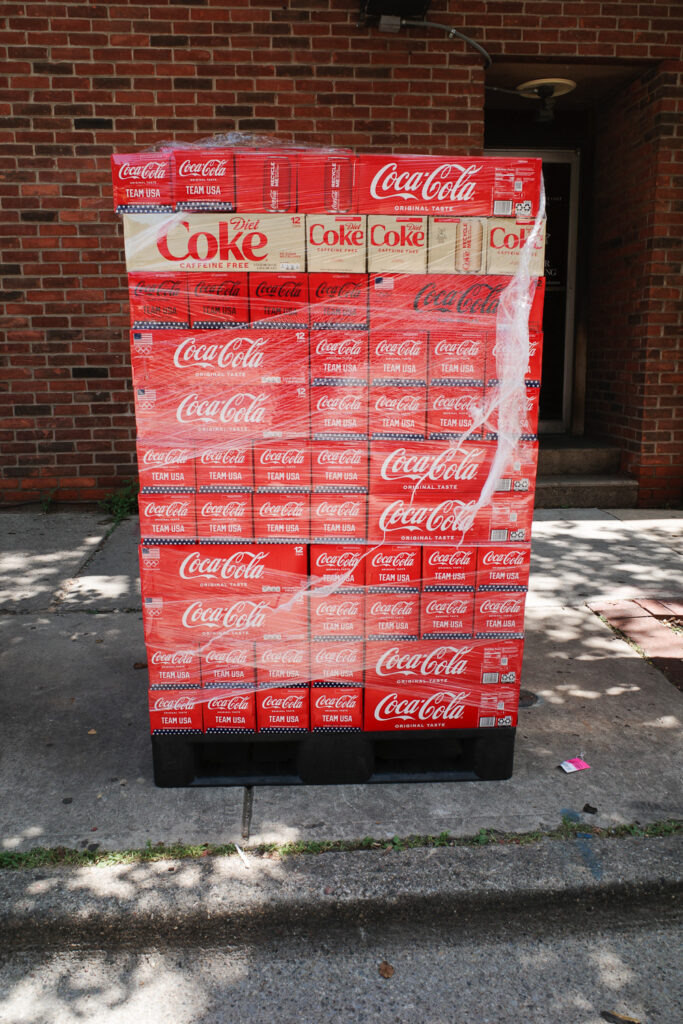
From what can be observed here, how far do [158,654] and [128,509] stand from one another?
413 cm

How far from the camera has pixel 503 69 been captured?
689 centimetres

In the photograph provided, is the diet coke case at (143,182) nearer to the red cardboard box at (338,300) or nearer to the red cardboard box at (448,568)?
the red cardboard box at (338,300)

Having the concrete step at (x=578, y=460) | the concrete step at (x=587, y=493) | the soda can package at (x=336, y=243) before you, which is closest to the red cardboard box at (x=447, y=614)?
the soda can package at (x=336, y=243)

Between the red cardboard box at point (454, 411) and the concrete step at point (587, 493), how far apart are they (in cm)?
456

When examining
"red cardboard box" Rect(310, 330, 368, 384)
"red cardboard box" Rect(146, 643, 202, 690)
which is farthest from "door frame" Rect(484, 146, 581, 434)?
"red cardboard box" Rect(146, 643, 202, 690)

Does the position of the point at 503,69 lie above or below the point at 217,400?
above

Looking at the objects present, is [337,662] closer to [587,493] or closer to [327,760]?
[327,760]

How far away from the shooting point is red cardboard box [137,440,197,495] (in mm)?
2734

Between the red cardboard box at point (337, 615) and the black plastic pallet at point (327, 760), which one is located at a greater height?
the red cardboard box at point (337, 615)

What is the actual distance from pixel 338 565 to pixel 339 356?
2.42ft

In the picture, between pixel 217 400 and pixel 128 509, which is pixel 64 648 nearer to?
pixel 217 400

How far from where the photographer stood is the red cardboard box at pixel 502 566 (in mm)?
2863

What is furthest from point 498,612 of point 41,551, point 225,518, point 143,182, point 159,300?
point 41,551

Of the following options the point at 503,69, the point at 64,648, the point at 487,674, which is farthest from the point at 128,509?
the point at 503,69
